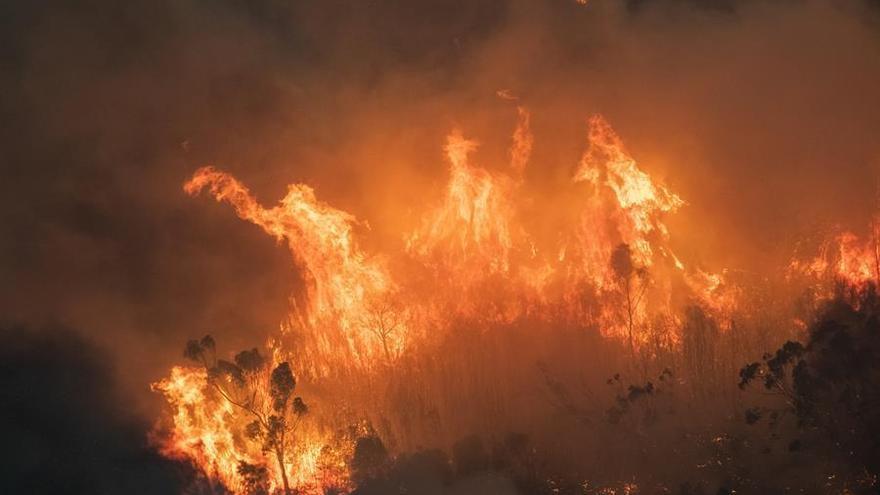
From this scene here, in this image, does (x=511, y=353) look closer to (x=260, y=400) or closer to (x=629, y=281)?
(x=629, y=281)

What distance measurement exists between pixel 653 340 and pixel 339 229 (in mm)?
22659

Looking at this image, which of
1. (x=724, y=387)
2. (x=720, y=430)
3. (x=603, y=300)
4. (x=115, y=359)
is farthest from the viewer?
(x=115, y=359)

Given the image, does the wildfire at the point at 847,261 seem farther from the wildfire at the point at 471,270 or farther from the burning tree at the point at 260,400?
the burning tree at the point at 260,400

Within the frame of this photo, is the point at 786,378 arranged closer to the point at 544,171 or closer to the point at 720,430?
the point at 720,430

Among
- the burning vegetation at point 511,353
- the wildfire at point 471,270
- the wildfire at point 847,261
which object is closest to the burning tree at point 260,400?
the burning vegetation at point 511,353

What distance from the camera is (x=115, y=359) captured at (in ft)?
197

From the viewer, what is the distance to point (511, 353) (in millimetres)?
56969

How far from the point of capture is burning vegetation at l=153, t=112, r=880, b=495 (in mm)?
49469

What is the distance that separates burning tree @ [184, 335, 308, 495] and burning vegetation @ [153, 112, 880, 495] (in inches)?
6.6

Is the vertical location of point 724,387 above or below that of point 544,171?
below

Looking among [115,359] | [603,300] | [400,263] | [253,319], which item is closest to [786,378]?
[603,300]

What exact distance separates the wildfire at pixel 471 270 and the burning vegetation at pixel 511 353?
0.13 meters

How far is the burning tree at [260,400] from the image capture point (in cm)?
4988

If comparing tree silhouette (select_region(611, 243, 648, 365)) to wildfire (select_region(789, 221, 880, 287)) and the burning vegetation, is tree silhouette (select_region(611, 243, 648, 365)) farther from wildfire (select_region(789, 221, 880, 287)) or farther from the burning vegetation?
wildfire (select_region(789, 221, 880, 287))
